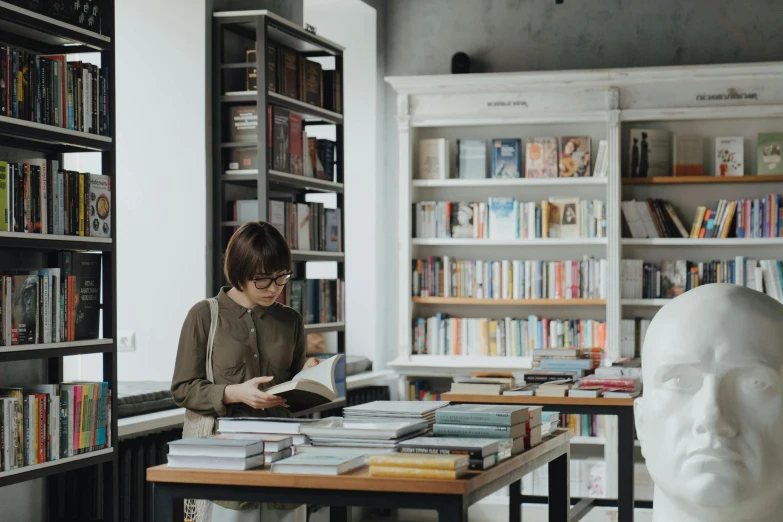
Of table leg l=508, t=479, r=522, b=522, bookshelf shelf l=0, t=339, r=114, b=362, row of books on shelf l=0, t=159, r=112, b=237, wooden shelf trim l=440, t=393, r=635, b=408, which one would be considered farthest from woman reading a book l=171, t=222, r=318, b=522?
table leg l=508, t=479, r=522, b=522

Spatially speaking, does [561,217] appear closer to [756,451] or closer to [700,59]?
[700,59]

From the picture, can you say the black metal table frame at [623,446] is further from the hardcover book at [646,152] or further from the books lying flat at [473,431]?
the hardcover book at [646,152]

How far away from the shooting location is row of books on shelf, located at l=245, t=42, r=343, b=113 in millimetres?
4734

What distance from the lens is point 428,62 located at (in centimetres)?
682

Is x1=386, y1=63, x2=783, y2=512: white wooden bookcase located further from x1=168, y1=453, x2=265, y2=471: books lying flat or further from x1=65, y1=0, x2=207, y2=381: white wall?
x1=168, y1=453, x2=265, y2=471: books lying flat

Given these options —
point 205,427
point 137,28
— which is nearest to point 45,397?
point 205,427

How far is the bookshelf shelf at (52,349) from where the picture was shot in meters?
3.08

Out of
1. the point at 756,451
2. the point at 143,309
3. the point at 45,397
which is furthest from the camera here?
the point at 143,309

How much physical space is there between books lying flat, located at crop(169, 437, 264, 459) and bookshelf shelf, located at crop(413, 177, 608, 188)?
421 cm

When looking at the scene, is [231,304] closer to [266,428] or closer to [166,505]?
[266,428]

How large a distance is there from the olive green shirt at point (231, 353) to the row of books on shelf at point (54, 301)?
0.55m

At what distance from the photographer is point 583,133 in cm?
639

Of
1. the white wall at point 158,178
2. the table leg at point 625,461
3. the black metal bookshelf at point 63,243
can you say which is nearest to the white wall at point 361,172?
the white wall at point 158,178

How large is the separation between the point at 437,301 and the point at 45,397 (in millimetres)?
3442
